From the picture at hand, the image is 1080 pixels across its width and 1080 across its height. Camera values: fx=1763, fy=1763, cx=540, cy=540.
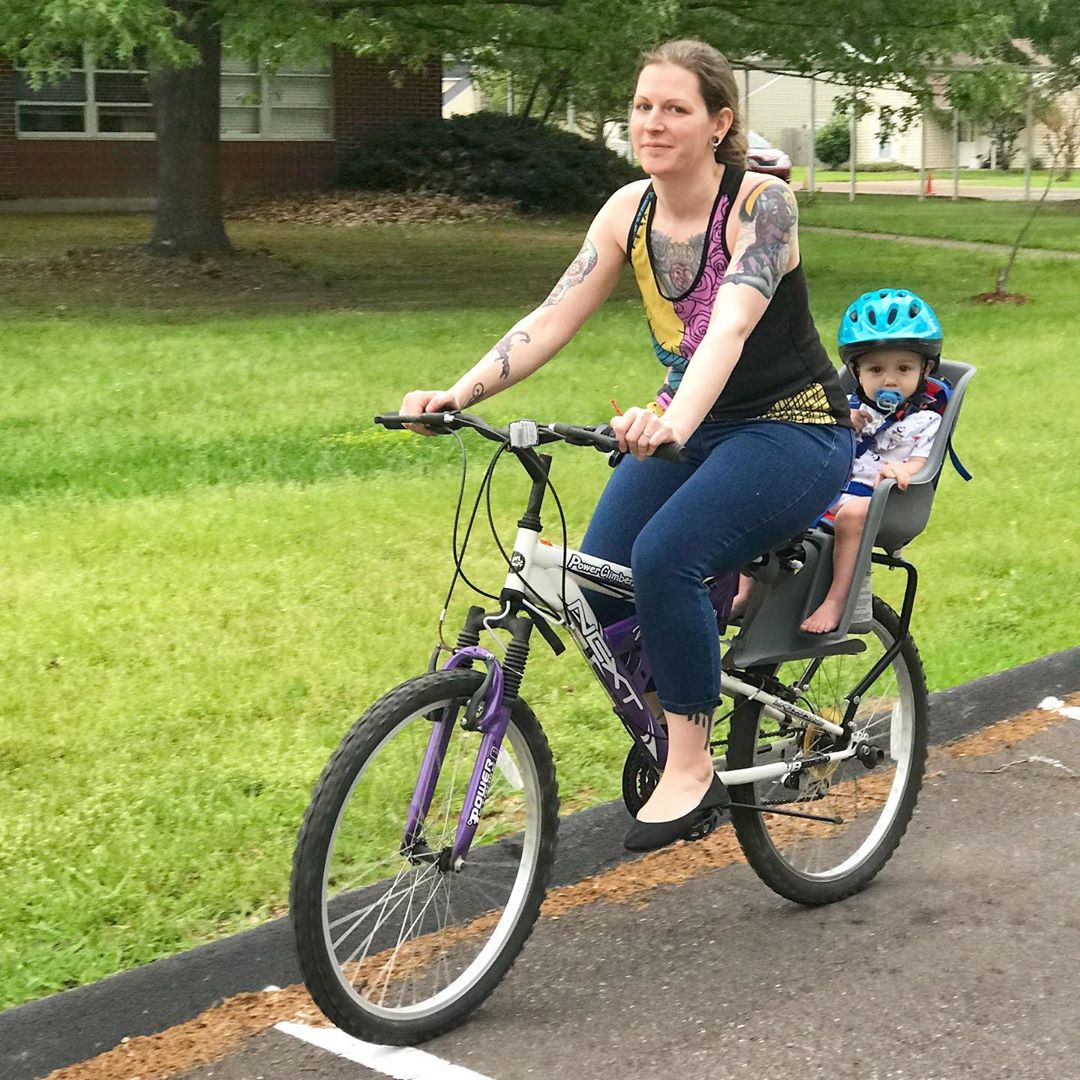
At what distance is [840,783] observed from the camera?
484cm

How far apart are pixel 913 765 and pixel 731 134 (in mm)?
1859

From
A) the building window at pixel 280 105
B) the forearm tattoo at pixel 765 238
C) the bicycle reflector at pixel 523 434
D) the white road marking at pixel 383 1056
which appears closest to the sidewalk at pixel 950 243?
the building window at pixel 280 105

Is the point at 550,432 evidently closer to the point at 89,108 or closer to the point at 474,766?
the point at 474,766

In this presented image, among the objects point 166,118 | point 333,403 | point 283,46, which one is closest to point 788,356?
point 333,403

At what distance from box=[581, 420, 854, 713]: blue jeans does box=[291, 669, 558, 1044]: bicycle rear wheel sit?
1.18 feet

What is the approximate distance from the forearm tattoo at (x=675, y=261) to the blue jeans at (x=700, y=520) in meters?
0.35

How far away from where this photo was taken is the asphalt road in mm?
3801

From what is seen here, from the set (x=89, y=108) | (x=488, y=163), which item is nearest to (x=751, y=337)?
(x=488, y=163)

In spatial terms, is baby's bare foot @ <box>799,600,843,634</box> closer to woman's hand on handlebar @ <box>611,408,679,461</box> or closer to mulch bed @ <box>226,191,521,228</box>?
woman's hand on handlebar @ <box>611,408,679,461</box>

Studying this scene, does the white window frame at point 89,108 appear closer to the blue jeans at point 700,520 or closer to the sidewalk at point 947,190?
the sidewalk at point 947,190

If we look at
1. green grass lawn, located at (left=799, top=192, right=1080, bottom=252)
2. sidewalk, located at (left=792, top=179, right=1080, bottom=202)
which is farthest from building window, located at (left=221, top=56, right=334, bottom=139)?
sidewalk, located at (left=792, top=179, right=1080, bottom=202)

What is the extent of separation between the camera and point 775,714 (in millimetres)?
4500

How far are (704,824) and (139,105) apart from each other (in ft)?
104

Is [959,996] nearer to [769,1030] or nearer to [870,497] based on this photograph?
[769,1030]
